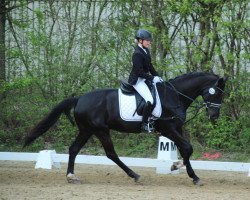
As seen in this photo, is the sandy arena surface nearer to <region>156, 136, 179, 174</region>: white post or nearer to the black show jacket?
<region>156, 136, 179, 174</region>: white post

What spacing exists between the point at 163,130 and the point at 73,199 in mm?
2306

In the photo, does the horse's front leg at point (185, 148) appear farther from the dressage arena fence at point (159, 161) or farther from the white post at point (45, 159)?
the white post at point (45, 159)

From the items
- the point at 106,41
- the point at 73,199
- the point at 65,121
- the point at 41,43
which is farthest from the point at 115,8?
the point at 73,199

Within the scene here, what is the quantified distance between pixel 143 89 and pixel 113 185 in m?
1.50

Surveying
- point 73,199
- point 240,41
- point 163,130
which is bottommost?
point 73,199

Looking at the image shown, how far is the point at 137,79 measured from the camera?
374 inches

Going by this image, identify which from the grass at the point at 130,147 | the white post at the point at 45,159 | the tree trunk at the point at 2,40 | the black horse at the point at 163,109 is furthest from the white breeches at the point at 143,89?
the tree trunk at the point at 2,40

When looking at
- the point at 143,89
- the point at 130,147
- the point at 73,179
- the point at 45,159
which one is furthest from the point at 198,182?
the point at 130,147

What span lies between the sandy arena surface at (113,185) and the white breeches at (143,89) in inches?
51.0

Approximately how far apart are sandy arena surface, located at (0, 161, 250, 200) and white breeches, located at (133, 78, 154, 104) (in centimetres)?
129

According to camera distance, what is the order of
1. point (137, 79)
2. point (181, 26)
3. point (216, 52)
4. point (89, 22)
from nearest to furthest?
point (137, 79)
point (216, 52)
point (181, 26)
point (89, 22)

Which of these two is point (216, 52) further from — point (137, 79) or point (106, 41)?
point (137, 79)

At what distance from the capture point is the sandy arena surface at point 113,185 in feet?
26.7

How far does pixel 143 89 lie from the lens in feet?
31.2
